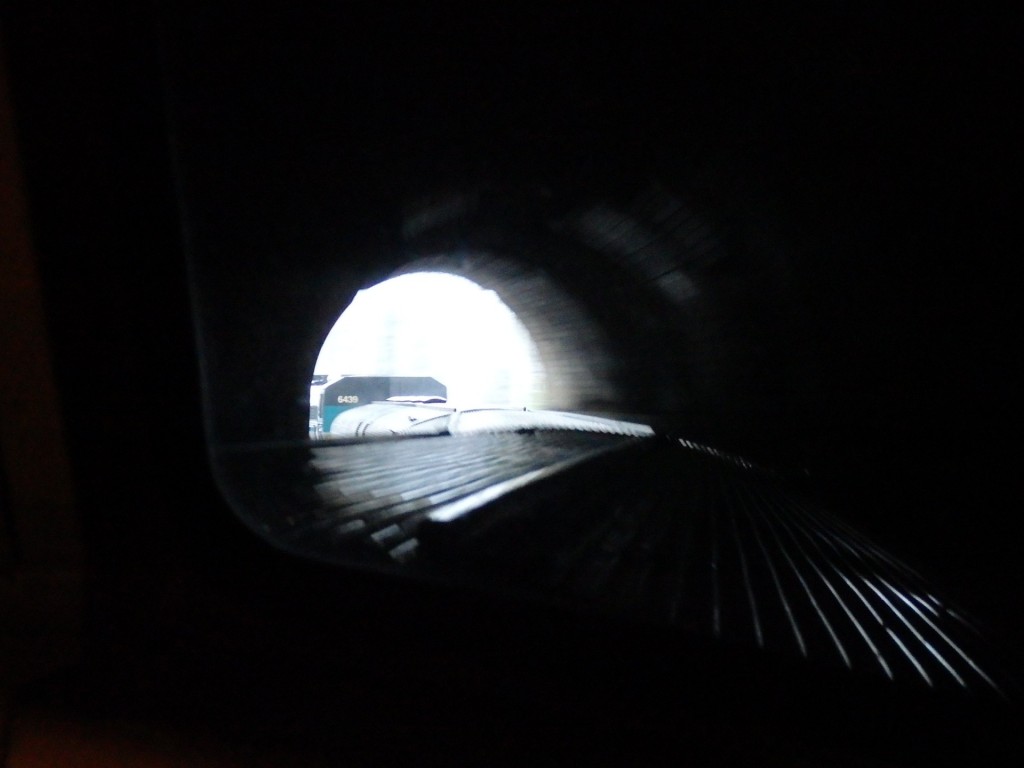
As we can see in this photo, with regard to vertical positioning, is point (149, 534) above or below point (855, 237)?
below

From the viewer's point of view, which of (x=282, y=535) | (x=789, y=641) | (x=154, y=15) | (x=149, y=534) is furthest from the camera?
(x=282, y=535)

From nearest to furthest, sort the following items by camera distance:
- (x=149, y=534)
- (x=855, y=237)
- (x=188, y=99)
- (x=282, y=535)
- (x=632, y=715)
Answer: (x=632, y=715) < (x=149, y=534) < (x=282, y=535) < (x=188, y=99) < (x=855, y=237)

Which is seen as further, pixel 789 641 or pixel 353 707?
pixel 789 641

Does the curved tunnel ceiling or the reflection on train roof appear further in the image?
the reflection on train roof

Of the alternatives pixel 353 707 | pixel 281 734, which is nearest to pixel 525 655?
pixel 353 707

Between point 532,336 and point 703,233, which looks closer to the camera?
point 703,233

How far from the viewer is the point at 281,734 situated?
133cm

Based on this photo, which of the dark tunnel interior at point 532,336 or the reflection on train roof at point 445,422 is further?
the reflection on train roof at point 445,422

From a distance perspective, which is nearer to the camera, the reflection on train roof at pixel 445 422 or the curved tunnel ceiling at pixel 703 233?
the curved tunnel ceiling at pixel 703 233

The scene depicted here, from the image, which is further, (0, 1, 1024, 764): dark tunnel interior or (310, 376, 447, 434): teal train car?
(310, 376, 447, 434): teal train car

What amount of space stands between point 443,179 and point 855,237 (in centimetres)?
425

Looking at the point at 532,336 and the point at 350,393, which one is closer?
the point at 350,393

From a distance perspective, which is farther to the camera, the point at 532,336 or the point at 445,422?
the point at 532,336

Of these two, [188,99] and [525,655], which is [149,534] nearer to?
[525,655]
